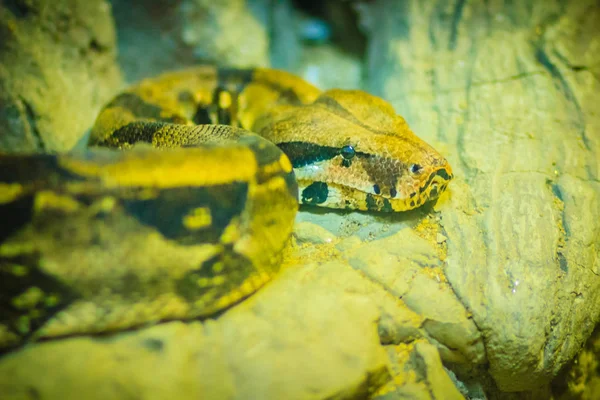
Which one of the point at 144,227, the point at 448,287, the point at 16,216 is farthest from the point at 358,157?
the point at 16,216

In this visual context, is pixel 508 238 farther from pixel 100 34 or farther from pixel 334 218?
pixel 100 34

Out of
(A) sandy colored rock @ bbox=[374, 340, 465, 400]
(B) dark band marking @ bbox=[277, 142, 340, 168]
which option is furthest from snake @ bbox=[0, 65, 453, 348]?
(A) sandy colored rock @ bbox=[374, 340, 465, 400]

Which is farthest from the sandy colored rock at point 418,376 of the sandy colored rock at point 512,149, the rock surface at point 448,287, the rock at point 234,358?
the sandy colored rock at point 512,149

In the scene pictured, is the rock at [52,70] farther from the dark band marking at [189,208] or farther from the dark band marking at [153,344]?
the dark band marking at [153,344]

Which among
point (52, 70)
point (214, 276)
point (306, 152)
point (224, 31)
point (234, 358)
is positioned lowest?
point (234, 358)

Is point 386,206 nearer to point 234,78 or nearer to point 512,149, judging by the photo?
point 512,149

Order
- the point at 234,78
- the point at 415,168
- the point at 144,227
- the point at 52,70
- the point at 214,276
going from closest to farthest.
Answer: the point at 144,227 → the point at 214,276 → the point at 415,168 → the point at 52,70 → the point at 234,78

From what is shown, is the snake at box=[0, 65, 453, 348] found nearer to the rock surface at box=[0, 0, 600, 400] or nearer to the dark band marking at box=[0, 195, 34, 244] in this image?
the dark band marking at box=[0, 195, 34, 244]

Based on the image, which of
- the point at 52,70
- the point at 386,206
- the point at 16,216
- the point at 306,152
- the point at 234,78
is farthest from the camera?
the point at 234,78

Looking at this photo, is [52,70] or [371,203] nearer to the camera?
[371,203]
